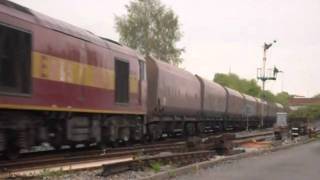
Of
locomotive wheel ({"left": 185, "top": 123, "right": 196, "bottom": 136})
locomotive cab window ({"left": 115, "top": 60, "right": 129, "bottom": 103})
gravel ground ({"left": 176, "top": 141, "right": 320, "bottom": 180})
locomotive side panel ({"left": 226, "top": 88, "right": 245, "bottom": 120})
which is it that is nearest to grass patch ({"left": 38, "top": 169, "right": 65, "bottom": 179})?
gravel ground ({"left": 176, "top": 141, "right": 320, "bottom": 180})

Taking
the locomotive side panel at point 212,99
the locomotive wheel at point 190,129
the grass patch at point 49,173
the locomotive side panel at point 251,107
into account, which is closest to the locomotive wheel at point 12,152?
the grass patch at point 49,173

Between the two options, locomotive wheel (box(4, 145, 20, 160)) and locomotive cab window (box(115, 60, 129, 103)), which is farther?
locomotive cab window (box(115, 60, 129, 103))

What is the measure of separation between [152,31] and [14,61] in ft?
200

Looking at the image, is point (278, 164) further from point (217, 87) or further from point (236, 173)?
point (217, 87)

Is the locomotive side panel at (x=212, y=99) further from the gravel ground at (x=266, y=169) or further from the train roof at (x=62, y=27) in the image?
the gravel ground at (x=266, y=169)

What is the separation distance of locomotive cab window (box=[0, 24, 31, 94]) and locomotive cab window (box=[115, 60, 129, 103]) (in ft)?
22.4

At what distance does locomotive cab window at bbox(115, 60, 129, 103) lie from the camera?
73.1ft

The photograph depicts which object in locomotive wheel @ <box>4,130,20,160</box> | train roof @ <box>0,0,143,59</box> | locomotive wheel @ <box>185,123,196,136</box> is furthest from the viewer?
locomotive wheel @ <box>185,123,196,136</box>

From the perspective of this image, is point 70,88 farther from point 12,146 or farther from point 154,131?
point 154,131

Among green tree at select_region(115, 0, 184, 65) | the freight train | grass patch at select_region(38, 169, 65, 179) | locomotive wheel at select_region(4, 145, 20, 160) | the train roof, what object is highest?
green tree at select_region(115, 0, 184, 65)

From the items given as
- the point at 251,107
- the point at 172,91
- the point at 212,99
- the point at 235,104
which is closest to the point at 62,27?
the point at 172,91

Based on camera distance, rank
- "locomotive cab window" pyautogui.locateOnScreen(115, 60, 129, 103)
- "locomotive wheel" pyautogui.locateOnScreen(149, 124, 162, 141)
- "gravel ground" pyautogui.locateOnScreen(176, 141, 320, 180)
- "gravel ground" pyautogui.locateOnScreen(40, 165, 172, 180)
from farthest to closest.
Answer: "locomotive wheel" pyautogui.locateOnScreen(149, 124, 162, 141), "locomotive cab window" pyautogui.locateOnScreen(115, 60, 129, 103), "gravel ground" pyautogui.locateOnScreen(176, 141, 320, 180), "gravel ground" pyautogui.locateOnScreen(40, 165, 172, 180)

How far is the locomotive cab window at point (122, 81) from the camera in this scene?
73.1 ft

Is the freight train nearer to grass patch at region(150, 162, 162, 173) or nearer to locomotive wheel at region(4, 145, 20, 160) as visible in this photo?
locomotive wheel at region(4, 145, 20, 160)
